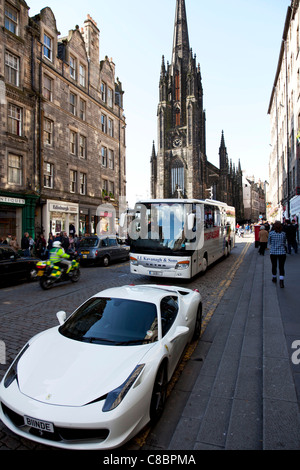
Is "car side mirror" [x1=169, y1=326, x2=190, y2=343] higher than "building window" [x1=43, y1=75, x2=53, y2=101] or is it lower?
lower

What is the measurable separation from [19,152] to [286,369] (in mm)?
19625

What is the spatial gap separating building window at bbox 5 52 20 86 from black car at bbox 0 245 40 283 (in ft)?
43.7

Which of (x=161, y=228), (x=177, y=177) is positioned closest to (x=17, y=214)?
(x=161, y=228)

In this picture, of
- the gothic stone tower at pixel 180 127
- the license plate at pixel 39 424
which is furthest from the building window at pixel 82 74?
the gothic stone tower at pixel 180 127

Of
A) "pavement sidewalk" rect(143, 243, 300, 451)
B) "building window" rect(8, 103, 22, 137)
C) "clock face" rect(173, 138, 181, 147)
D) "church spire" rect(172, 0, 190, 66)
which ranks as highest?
"church spire" rect(172, 0, 190, 66)

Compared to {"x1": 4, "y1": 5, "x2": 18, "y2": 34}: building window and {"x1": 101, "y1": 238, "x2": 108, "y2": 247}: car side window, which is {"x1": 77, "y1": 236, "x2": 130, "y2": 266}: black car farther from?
{"x1": 4, "y1": 5, "x2": 18, "y2": 34}: building window

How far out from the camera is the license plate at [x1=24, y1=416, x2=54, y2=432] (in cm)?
247

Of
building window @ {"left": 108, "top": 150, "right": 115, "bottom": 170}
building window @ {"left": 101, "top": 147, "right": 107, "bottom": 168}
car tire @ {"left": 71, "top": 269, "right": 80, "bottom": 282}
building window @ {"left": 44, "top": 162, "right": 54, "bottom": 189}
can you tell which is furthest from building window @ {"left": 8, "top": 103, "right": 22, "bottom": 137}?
car tire @ {"left": 71, "top": 269, "right": 80, "bottom": 282}

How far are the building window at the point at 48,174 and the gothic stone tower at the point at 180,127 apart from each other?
4519cm

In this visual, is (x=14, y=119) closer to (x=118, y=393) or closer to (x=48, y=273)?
(x=48, y=273)

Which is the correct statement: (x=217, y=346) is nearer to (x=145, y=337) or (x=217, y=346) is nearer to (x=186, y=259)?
(x=145, y=337)

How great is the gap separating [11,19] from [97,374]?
76.1ft

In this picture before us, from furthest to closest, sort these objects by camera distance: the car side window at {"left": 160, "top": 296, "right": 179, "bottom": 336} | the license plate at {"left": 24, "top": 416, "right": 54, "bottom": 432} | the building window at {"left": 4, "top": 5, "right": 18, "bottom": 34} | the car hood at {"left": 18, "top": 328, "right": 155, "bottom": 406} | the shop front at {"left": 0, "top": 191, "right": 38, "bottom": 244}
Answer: the building window at {"left": 4, "top": 5, "right": 18, "bottom": 34}
the shop front at {"left": 0, "top": 191, "right": 38, "bottom": 244}
the car side window at {"left": 160, "top": 296, "right": 179, "bottom": 336}
the car hood at {"left": 18, "top": 328, "right": 155, "bottom": 406}
the license plate at {"left": 24, "top": 416, "right": 54, "bottom": 432}

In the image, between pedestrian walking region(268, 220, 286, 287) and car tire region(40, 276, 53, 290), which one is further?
car tire region(40, 276, 53, 290)
